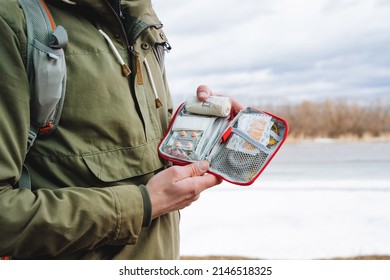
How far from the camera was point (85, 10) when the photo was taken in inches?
55.8

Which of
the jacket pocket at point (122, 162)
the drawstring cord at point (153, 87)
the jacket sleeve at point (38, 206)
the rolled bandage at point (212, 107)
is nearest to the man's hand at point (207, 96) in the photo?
the rolled bandage at point (212, 107)

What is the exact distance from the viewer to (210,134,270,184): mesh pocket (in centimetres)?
147

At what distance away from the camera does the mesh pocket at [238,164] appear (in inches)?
58.0

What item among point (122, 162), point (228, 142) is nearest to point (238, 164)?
point (228, 142)

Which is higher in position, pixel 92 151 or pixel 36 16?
pixel 36 16

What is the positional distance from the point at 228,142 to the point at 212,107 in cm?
14

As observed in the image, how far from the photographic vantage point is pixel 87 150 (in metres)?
1.35

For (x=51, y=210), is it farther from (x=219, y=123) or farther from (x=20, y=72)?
(x=219, y=123)

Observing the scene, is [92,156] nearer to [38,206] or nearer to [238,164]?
[38,206]

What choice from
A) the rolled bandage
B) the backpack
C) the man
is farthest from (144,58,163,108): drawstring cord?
the backpack

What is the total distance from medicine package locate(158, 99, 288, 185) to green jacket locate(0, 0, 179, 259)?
0.22ft
